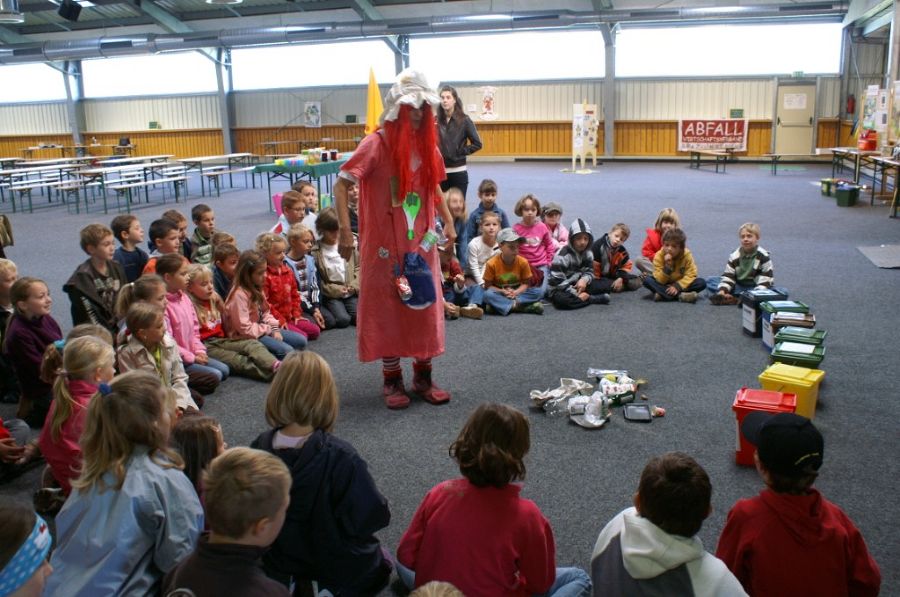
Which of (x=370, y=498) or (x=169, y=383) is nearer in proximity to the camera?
(x=370, y=498)

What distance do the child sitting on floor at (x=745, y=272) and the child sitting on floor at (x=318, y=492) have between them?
4.11 metres

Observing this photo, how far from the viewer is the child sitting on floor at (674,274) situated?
5.71 meters

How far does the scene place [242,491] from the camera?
63.2 inches

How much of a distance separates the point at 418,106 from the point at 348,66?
60.1ft

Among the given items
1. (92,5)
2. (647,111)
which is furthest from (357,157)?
(92,5)

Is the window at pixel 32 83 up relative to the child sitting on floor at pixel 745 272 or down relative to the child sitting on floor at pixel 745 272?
up

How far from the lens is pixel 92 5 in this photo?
789 inches

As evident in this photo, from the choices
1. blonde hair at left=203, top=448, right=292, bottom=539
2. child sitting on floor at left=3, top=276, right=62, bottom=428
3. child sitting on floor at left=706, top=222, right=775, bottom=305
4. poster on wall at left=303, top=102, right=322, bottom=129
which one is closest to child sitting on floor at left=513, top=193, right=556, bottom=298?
child sitting on floor at left=706, top=222, right=775, bottom=305

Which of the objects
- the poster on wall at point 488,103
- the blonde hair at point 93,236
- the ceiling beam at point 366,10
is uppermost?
the ceiling beam at point 366,10

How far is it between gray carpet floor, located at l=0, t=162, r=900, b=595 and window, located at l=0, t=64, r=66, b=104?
17.8 metres

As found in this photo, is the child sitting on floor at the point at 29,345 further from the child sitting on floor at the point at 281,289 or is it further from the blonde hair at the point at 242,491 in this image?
the blonde hair at the point at 242,491

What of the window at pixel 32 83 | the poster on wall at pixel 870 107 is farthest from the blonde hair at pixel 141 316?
the window at pixel 32 83

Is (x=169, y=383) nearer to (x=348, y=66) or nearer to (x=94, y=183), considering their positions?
(x=94, y=183)

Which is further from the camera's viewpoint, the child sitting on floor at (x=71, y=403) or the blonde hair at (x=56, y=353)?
the blonde hair at (x=56, y=353)
